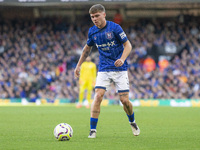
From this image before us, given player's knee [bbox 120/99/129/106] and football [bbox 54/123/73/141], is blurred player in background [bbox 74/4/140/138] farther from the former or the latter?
football [bbox 54/123/73/141]

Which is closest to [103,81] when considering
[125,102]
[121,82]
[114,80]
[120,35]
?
[114,80]

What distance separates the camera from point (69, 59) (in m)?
27.6

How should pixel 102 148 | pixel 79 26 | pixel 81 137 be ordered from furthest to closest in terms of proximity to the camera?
pixel 79 26, pixel 81 137, pixel 102 148

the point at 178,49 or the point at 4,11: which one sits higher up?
the point at 4,11

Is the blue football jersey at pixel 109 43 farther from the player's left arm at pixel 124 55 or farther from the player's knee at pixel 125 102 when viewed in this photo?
the player's knee at pixel 125 102

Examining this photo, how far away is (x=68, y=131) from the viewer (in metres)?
7.16

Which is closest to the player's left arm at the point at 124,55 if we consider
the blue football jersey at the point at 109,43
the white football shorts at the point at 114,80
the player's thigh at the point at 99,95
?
the blue football jersey at the point at 109,43

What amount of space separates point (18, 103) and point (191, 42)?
11.6 m

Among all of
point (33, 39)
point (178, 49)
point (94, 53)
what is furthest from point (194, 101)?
point (33, 39)

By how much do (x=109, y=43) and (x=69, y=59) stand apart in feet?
65.8

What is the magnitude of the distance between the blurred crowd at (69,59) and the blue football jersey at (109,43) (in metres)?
16.9

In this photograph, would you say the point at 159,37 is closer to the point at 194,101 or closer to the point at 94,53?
the point at 94,53

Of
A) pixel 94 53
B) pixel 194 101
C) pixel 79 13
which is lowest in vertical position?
pixel 194 101

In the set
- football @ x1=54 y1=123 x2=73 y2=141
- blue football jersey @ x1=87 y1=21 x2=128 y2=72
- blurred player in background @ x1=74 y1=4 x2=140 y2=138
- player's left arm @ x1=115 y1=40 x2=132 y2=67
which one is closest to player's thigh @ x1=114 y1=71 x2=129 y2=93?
blurred player in background @ x1=74 y1=4 x2=140 y2=138
